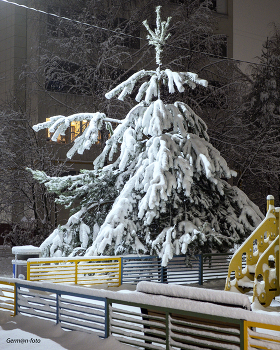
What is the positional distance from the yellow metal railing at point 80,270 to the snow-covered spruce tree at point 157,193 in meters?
0.40

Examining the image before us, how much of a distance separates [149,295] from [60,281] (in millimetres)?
7157

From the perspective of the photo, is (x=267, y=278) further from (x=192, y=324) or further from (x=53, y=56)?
(x=53, y=56)

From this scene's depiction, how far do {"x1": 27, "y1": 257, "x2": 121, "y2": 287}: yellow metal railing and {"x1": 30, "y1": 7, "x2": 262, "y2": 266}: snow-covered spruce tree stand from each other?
0.40 m

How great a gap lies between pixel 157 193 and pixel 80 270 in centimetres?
311

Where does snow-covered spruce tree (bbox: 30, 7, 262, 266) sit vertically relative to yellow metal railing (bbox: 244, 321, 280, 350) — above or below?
above

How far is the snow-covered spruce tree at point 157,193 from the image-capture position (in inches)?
540

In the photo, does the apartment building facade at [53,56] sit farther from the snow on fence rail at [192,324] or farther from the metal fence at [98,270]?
the snow on fence rail at [192,324]

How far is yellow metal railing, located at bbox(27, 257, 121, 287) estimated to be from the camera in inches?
491

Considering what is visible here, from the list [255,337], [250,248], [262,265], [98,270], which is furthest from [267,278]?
[255,337]

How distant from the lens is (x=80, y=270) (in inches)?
540

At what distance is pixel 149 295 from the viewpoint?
624cm

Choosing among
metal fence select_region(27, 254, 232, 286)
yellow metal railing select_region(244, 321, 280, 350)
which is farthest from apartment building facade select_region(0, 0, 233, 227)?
yellow metal railing select_region(244, 321, 280, 350)

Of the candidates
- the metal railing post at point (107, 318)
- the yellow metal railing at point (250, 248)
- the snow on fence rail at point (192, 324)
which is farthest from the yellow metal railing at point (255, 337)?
the yellow metal railing at point (250, 248)

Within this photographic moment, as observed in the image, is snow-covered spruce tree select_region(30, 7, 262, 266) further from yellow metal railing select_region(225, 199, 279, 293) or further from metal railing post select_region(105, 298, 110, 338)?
metal railing post select_region(105, 298, 110, 338)
